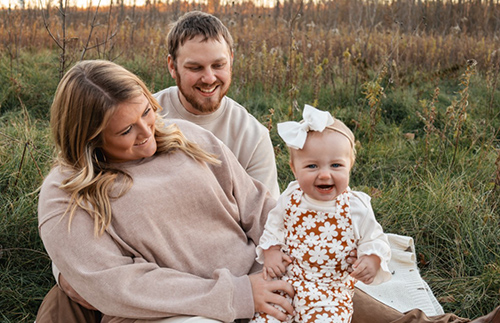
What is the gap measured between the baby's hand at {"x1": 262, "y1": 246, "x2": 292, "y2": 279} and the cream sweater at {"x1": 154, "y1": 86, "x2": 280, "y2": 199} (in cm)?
94

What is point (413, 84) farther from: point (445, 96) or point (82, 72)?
point (82, 72)

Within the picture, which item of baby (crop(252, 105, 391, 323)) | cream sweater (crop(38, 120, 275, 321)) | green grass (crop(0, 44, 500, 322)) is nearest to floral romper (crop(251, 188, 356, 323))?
baby (crop(252, 105, 391, 323))

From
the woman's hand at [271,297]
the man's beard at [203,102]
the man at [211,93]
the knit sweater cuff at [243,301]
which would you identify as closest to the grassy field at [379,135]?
the man at [211,93]

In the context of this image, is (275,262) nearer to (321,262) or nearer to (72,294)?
(321,262)

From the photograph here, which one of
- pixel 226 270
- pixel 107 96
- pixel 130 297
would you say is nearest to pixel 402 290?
pixel 226 270

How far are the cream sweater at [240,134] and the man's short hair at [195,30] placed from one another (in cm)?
36

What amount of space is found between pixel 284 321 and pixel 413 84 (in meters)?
4.89

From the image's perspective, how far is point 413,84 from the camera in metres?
6.39

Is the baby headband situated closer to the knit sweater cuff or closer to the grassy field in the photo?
the knit sweater cuff

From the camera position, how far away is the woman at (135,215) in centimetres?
207

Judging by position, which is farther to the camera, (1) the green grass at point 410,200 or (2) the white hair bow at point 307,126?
(1) the green grass at point 410,200

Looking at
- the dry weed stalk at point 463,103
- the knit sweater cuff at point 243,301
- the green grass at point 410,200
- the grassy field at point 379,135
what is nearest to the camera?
the knit sweater cuff at point 243,301

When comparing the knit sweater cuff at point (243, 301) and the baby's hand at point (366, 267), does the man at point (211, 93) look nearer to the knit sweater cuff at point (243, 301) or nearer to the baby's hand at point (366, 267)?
the knit sweater cuff at point (243, 301)

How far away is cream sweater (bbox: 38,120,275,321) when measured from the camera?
206cm
